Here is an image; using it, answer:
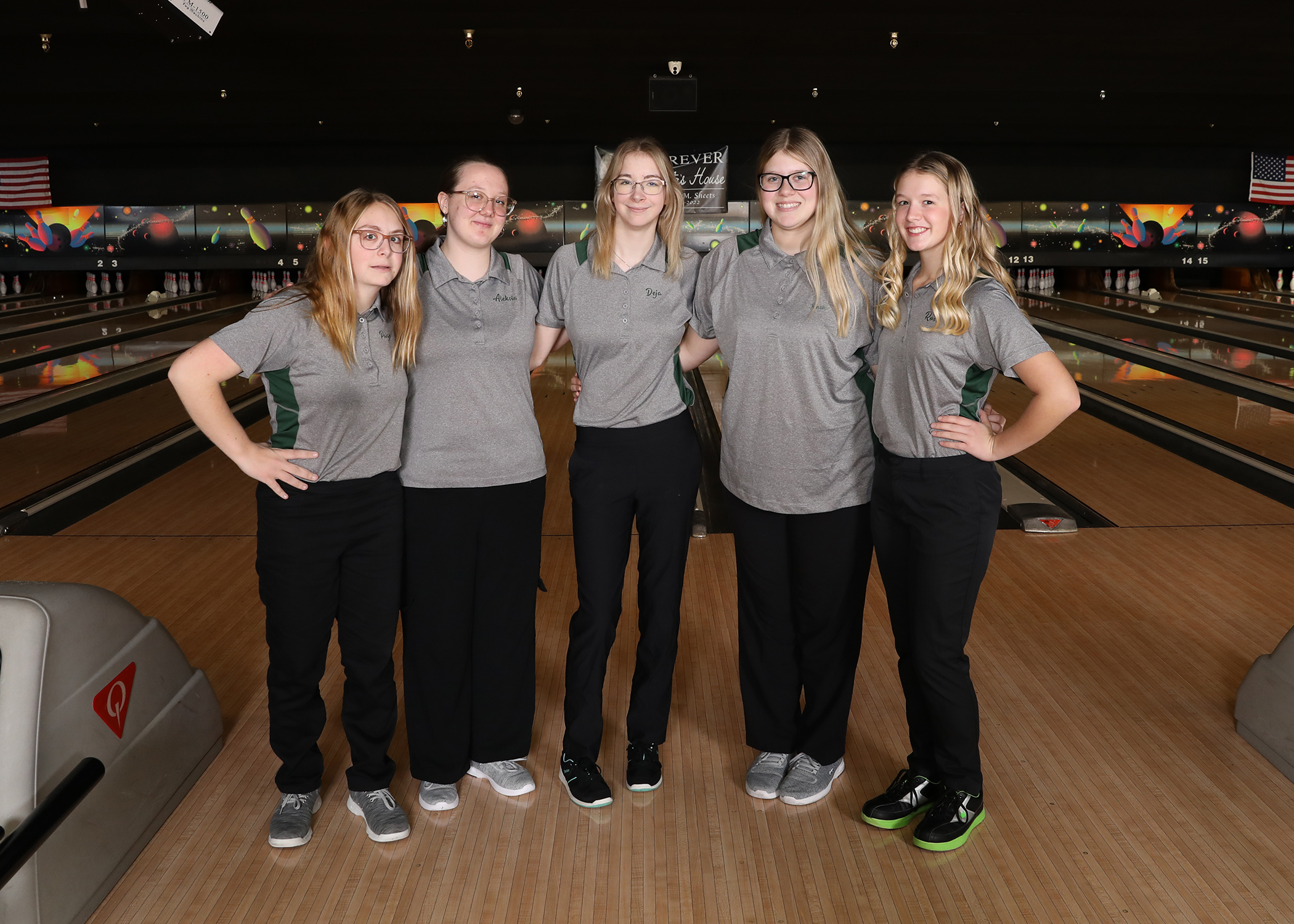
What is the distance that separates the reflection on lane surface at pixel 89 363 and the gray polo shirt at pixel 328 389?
350 cm

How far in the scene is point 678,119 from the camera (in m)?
8.52

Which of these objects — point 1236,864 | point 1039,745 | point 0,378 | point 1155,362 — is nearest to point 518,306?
point 1039,745

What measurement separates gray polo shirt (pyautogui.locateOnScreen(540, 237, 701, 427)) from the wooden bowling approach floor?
0.70m

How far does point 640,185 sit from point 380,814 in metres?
1.14

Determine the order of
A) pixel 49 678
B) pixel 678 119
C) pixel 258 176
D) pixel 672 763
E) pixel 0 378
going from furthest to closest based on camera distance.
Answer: pixel 258 176, pixel 678 119, pixel 0 378, pixel 672 763, pixel 49 678

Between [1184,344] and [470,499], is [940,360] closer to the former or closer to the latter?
[470,499]

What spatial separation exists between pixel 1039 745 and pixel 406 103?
6932mm

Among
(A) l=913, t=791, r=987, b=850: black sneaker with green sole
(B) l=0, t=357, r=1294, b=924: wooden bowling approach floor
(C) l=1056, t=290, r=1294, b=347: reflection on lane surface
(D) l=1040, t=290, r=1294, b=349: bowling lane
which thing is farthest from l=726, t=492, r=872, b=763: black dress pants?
(C) l=1056, t=290, r=1294, b=347: reflection on lane surface

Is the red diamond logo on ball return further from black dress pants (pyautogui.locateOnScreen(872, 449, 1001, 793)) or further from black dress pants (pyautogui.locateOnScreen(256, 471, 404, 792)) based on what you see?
black dress pants (pyautogui.locateOnScreen(872, 449, 1001, 793))

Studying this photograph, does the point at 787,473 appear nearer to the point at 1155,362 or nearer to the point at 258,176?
the point at 1155,362

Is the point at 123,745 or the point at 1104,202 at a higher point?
the point at 1104,202

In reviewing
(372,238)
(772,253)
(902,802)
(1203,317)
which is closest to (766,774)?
(902,802)

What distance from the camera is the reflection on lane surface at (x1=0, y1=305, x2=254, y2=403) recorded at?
5.50 m

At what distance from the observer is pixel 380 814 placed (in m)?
1.68
